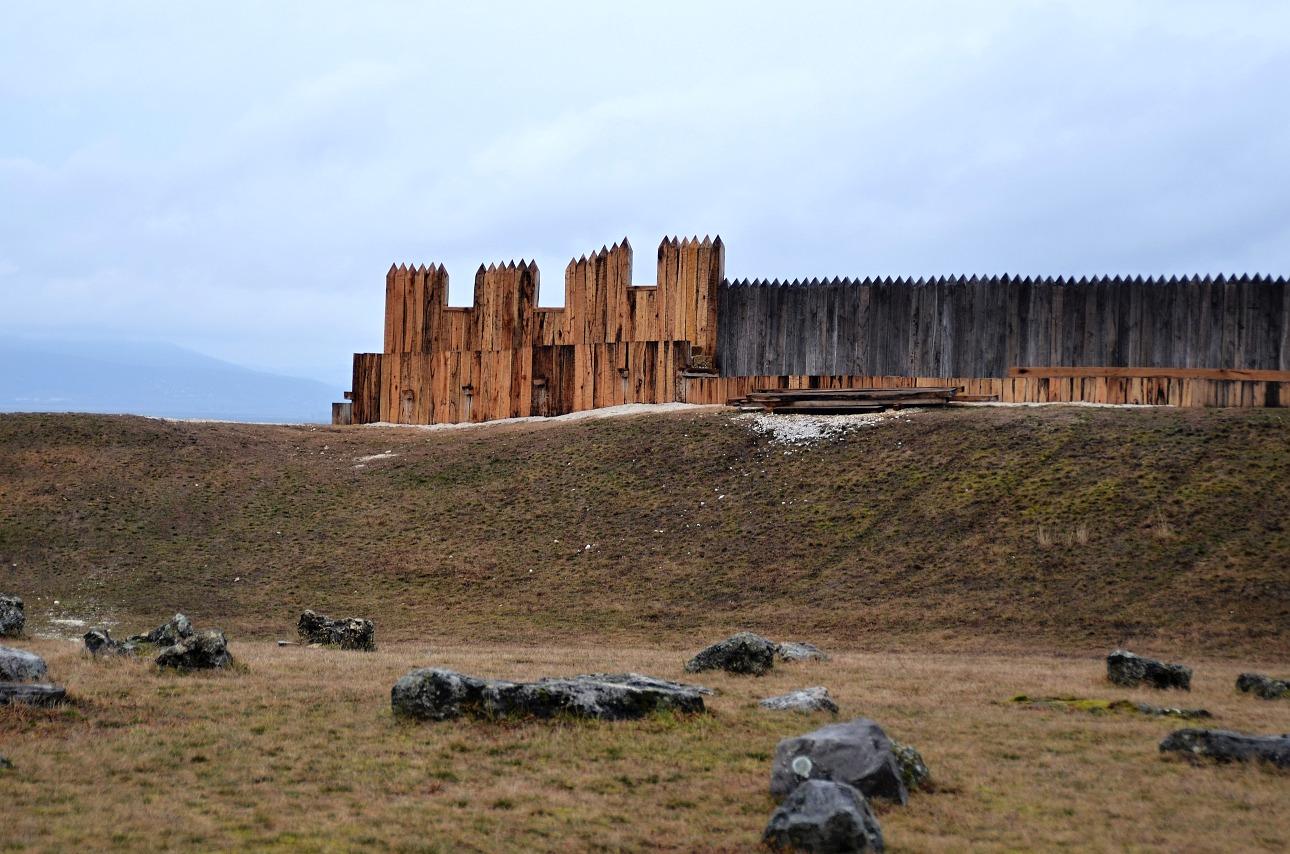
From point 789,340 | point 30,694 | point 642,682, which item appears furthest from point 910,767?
point 789,340

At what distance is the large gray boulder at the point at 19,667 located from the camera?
12.0 metres

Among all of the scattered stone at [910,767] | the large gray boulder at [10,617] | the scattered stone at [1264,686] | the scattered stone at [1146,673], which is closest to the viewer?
the scattered stone at [910,767]

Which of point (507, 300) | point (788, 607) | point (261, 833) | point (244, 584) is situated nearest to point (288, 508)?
point (244, 584)

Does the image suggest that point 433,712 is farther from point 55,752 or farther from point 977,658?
point 977,658

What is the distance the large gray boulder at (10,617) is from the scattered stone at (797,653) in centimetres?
1031

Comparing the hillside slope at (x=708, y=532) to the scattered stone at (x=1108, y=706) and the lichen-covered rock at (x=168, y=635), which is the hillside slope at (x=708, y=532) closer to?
the lichen-covered rock at (x=168, y=635)

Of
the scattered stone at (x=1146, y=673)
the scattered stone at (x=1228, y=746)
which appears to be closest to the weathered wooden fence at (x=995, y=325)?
the scattered stone at (x=1146, y=673)

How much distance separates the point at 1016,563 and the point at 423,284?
→ 2277 centimetres

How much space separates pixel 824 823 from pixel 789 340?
26744 mm

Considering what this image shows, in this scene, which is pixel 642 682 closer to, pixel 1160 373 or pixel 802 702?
pixel 802 702

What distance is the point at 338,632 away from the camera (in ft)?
61.5

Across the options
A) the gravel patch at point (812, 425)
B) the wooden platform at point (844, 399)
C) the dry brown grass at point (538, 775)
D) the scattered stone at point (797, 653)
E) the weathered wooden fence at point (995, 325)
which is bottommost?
the scattered stone at point (797, 653)

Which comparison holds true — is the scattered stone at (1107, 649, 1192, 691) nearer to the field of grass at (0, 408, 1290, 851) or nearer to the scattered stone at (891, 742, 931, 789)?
the field of grass at (0, 408, 1290, 851)

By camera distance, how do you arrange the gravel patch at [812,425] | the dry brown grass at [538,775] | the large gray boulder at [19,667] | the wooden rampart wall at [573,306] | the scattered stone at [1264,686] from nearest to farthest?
the dry brown grass at [538,775], the large gray boulder at [19,667], the scattered stone at [1264,686], the gravel patch at [812,425], the wooden rampart wall at [573,306]
